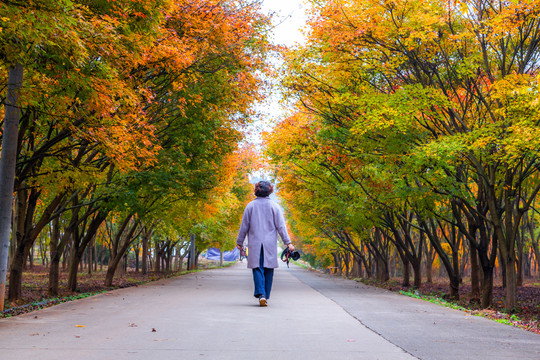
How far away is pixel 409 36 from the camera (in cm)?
1359

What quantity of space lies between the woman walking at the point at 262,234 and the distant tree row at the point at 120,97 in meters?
2.50

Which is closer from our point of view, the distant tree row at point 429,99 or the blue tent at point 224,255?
the distant tree row at point 429,99

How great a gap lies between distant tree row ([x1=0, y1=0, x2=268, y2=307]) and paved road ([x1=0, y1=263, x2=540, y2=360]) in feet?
9.66

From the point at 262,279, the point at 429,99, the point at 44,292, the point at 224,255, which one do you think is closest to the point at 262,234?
the point at 262,279

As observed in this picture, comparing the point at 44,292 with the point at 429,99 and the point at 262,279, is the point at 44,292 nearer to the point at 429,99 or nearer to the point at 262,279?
the point at 262,279

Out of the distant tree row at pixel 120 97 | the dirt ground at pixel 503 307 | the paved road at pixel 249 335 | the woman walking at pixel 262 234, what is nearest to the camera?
the paved road at pixel 249 335

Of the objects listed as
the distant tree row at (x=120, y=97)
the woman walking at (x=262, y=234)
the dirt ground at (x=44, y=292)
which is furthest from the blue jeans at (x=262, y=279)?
the dirt ground at (x=44, y=292)

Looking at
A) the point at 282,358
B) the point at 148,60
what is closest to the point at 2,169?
the point at 148,60

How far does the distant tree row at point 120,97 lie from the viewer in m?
7.73

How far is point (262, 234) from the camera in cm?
972

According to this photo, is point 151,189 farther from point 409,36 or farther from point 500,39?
point 500,39

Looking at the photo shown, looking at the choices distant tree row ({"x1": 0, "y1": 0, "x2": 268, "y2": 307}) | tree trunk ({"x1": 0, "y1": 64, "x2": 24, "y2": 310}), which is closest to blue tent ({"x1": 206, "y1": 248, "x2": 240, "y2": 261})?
distant tree row ({"x1": 0, "y1": 0, "x2": 268, "y2": 307})

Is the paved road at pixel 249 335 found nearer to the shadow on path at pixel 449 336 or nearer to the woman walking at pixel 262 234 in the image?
the shadow on path at pixel 449 336

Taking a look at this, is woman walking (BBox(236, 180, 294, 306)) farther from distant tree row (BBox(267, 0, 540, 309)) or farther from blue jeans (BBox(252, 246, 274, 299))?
distant tree row (BBox(267, 0, 540, 309))
